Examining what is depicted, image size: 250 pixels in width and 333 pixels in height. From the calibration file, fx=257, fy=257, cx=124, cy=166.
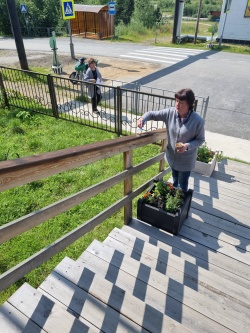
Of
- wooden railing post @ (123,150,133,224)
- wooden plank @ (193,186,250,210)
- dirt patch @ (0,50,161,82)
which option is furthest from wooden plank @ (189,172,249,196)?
dirt patch @ (0,50,161,82)

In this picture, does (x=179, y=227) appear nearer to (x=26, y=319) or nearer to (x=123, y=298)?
(x=123, y=298)

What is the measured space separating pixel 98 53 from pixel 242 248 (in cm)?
1777

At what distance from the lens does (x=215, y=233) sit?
3.12 metres

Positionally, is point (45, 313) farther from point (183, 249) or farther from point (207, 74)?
point (207, 74)

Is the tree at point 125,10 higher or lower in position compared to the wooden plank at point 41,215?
higher

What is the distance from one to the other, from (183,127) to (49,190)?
2653 mm

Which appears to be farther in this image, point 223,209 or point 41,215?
point 223,209

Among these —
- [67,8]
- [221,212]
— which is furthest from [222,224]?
[67,8]

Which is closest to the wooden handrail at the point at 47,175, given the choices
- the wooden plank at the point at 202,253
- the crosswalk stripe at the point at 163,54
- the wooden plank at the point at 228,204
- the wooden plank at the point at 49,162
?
the wooden plank at the point at 49,162

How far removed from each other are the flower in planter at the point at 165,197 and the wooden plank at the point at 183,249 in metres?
0.32

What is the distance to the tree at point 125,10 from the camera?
34.3m

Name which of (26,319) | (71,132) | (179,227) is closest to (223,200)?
(179,227)

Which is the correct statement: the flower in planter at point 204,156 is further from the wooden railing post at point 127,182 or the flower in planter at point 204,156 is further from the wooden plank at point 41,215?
Result: the wooden plank at point 41,215

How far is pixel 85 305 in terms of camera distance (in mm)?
1907
